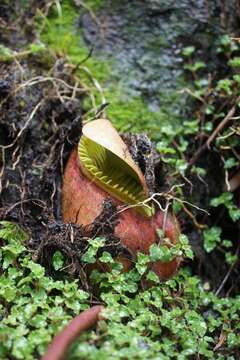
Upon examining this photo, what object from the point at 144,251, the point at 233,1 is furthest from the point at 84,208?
the point at 233,1

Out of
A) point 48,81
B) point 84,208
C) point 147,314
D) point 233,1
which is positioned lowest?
point 147,314

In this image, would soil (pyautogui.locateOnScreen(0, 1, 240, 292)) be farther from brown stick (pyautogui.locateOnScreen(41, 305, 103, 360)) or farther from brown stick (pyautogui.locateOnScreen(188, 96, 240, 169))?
brown stick (pyautogui.locateOnScreen(41, 305, 103, 360))

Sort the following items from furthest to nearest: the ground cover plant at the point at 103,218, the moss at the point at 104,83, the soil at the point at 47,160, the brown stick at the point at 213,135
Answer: the moss at the point at 104,83 → the brown stick at the point at 213,135 → the soil at the point at 47,160 → the ground cover plant at the point at 103,218

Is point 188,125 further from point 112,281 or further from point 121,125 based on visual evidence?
point 112,281

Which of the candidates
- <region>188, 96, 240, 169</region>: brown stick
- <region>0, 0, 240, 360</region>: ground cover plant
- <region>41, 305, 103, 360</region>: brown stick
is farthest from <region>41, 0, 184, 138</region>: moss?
<region>41, 305, 103, 360</region>: brown stick

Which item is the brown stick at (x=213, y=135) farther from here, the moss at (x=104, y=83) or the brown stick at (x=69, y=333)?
the brown stick at (x=69, y=333)

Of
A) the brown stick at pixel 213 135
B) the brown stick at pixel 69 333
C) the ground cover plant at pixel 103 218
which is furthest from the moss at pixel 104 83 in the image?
the brown stick at pixel 69 333

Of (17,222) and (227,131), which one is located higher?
(227,131)

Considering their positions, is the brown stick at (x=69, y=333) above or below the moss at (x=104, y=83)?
below
